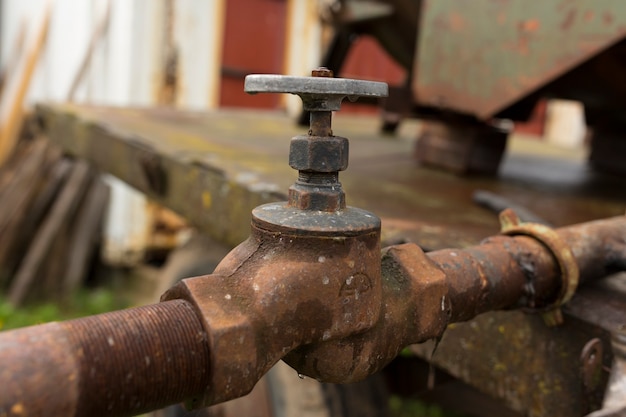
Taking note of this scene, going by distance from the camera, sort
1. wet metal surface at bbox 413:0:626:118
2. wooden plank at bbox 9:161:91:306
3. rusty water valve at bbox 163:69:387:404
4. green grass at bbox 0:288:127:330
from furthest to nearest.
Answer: wooden plank at bbox 9:161:91:306 → green grass at bbox 0:288:127:330 → wet metal surface at bbox 413:0:626:118 → rusty water valve at bbox 163:69:387:404

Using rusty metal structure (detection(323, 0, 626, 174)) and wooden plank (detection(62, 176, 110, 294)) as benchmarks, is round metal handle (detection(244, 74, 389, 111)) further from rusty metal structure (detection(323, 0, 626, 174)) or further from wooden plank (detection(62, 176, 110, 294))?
wooden plank (detection(62, 176, 110, 294))

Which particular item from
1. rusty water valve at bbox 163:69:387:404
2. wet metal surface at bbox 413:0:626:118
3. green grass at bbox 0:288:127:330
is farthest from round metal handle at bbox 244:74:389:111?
green grass at bbox 0:288:127:330

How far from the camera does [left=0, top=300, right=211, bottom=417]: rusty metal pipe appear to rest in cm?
56

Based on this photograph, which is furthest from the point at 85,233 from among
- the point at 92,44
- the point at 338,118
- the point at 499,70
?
the point at 499,70

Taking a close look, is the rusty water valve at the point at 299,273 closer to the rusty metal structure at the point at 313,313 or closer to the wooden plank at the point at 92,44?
the rusty metal structure at the point at 313,313

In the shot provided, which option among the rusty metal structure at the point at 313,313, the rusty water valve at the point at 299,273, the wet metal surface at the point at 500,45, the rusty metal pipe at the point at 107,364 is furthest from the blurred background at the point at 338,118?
the rusty metal pipe at the point at 107,364

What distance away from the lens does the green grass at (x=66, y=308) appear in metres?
3.40

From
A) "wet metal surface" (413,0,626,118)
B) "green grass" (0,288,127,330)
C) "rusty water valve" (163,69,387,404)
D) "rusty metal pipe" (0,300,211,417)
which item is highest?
"wet metal surface" (413,0,626,118)

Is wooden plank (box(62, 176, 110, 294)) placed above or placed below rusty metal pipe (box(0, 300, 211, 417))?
below

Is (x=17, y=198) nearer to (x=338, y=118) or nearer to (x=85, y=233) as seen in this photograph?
(x=85, y=233)

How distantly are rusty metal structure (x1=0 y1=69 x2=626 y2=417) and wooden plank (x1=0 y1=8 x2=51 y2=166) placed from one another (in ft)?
12.2

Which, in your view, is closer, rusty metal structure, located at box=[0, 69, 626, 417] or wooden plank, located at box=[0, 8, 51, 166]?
rusty metal structure, located at box=[0, 69, 626, 417]

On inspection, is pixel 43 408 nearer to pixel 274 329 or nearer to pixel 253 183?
pixel 274 329

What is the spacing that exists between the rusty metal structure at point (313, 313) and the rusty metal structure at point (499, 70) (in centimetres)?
72
